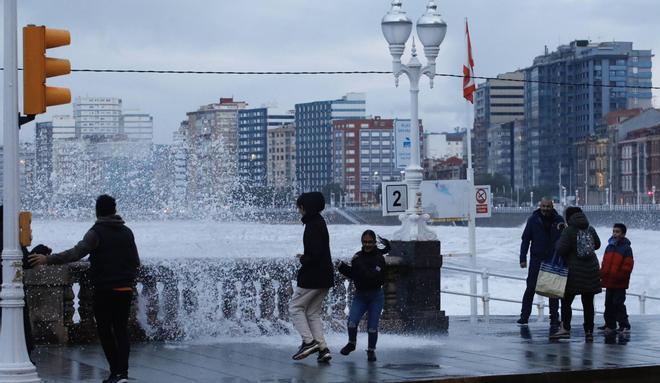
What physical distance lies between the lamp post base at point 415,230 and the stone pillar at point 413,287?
0.60 ft

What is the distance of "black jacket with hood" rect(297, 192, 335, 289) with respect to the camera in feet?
45.0

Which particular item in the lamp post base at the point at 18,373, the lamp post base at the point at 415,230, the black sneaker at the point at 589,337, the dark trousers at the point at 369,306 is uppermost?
the lamp post base at the point at 415,230

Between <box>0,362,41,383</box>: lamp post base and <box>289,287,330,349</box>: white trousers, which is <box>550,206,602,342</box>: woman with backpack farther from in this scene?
<box>0,362,41,383</box>: lamp post base

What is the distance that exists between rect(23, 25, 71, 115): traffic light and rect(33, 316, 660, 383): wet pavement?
2.67 m

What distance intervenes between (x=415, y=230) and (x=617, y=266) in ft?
9.43

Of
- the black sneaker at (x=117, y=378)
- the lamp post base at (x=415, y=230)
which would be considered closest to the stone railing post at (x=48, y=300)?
the black sneaker at (x=117, y=378)

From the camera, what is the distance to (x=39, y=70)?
1135cm

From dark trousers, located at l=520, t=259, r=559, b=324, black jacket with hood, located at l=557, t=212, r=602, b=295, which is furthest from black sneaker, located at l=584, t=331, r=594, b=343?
dark trousers, located at l=520, t=259, r=559, b=324

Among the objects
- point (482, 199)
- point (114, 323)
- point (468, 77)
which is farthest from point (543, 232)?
point (468, 77)

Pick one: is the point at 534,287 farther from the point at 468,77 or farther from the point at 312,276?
the point at 468,77

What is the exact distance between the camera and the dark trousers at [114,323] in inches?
480

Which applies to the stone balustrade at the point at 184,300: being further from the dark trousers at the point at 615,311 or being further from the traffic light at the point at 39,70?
the traffic light at the point at 39,70

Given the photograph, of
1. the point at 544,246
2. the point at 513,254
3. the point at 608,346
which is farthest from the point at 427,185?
the point at 513,254

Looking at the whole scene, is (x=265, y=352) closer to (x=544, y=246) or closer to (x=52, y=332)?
(x=52, y=332)
